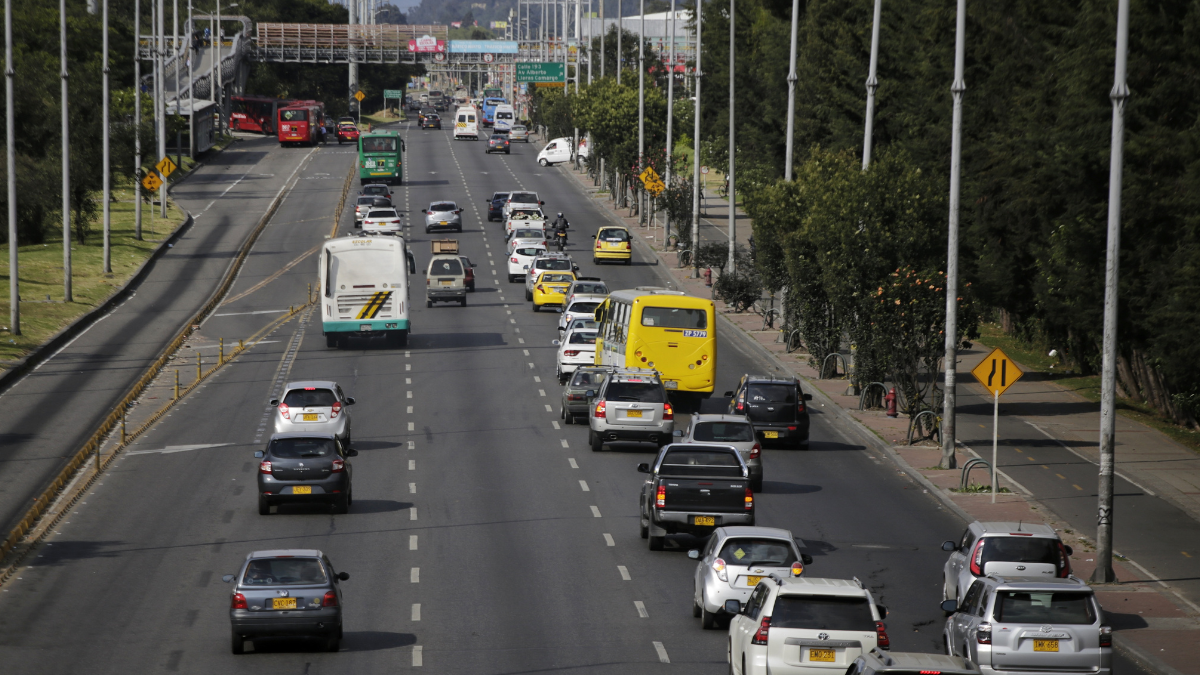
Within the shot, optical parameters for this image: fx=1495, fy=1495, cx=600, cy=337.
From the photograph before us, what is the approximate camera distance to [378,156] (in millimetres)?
102125

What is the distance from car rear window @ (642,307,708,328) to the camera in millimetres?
38938

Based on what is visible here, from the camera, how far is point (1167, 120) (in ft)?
110

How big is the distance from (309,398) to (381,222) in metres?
41.7

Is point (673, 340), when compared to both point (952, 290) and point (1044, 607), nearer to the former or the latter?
point (952, 290)

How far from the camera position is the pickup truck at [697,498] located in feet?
81.7

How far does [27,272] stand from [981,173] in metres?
40.3

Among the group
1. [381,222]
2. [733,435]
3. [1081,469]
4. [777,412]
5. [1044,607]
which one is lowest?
[1081,469]

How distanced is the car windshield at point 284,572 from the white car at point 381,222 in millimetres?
56118

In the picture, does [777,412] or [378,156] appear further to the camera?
[378,156]

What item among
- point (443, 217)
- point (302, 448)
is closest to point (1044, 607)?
point (302, 448)

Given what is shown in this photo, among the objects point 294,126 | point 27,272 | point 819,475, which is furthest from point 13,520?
point 294,126

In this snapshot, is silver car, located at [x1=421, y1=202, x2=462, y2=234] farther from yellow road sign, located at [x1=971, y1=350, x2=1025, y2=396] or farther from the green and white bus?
yellow road sign, located at [x1=971, y1=350, x2=1025, y2=396]

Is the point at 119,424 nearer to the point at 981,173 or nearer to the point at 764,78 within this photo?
the point at 981,173

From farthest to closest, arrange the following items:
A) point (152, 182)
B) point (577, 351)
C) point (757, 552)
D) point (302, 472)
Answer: point (152, 182) → point (577, 351) → point (302, 472) → point (757, 552)
